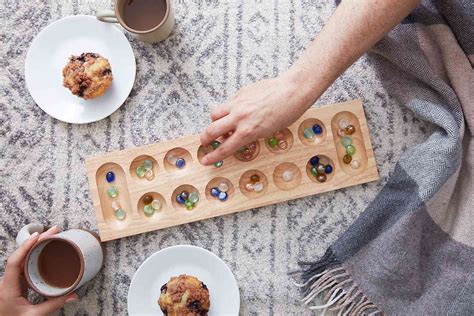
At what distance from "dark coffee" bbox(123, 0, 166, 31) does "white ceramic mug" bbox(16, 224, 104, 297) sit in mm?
406

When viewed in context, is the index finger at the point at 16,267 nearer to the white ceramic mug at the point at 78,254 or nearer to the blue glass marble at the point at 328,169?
the white ceramic mug at the point at 78,254

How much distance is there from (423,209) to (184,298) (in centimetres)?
47

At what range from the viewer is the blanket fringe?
3.59 feet

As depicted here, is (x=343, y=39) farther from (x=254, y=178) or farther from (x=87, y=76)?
(x=87, y=76)

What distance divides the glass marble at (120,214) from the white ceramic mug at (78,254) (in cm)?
6

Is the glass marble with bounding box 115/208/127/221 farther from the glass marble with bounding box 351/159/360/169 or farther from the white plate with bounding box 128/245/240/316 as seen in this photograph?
the glass marble with bounding box 351/159/360/169

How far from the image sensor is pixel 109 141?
3.86 ft

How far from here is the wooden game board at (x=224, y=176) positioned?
1.13 metres

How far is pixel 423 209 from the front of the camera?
1062mm

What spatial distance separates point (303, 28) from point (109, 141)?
0.46 metres

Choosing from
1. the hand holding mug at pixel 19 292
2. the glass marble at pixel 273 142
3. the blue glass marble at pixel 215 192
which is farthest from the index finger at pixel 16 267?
the glass marble at pixel 273 142

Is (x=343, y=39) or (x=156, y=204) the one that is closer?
(x=343, y=39)

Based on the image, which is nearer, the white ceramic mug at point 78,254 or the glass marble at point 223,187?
the white ceramic mug at point 78,254

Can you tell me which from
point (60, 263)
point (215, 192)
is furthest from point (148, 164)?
point (60, 263)
